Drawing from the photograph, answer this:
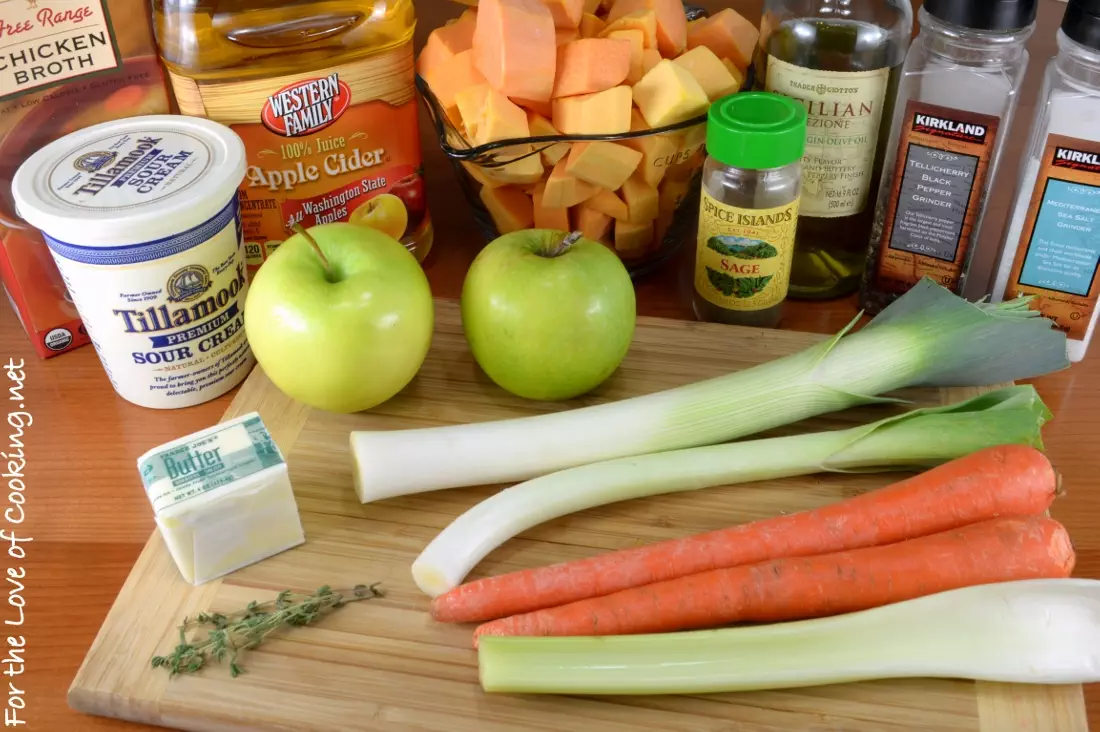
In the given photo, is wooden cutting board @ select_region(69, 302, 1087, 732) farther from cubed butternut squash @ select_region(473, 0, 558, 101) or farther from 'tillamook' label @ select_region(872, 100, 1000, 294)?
cubed butternut squash @ select_region(473, 0, 558, 101)

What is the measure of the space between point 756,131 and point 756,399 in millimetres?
253

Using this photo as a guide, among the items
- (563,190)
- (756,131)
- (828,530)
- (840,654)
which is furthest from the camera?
(563,190)

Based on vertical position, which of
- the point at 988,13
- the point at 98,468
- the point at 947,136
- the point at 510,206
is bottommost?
the point at 98,468

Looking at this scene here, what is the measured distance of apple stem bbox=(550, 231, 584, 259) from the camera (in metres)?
0.98

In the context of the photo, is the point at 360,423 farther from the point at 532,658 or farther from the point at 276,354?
the point at 532,658

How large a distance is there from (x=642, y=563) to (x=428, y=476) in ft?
0.69

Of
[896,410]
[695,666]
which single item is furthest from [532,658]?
[896,410]

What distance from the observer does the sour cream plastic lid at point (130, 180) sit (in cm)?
91

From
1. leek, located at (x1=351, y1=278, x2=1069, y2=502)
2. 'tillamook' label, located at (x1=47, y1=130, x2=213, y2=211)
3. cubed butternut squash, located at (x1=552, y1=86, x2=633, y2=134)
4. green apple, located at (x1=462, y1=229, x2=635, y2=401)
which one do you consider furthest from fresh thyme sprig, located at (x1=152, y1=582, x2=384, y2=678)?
cubed butternut squash, located at (x1=552, y1=86, x2=633, y2=134)

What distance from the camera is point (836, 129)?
1.06m

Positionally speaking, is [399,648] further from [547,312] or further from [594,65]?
[594,65]

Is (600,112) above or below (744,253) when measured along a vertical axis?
above

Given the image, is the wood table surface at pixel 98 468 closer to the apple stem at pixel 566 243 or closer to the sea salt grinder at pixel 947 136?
the sea salt grinder at pixel 947 136

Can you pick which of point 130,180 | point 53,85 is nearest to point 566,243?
point 130,180
